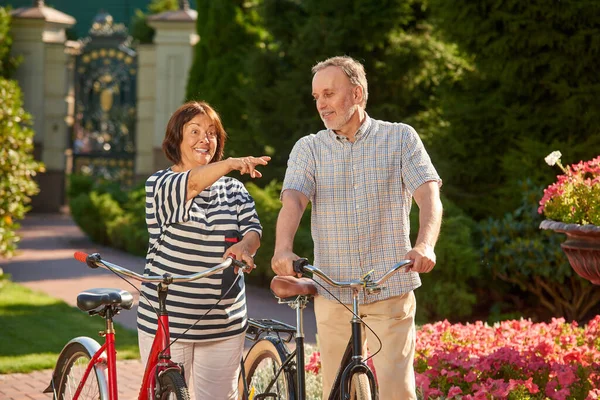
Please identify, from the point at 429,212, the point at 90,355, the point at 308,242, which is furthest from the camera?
the point at 308,242

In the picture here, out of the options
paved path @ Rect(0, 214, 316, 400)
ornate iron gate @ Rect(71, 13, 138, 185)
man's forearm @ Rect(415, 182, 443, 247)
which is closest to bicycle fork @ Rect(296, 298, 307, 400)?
man's forearm @ Rect(415, 182, 443, 247)

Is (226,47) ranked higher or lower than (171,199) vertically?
higher

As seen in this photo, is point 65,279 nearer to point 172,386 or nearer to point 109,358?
point 109,358

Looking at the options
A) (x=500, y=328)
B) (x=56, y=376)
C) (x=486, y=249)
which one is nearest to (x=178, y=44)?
(x=486, y=249)

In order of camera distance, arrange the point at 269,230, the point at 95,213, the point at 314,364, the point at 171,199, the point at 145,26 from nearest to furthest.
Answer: the point at 171,199 → the point at 314,364 → the point at 269,230 → the point at 95,213 → the point at 145,26

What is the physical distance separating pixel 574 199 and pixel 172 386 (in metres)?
2.91

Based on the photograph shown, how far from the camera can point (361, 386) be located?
374cm

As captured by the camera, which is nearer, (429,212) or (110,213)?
(429,212)

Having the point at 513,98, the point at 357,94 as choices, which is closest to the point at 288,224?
the point at 357,94

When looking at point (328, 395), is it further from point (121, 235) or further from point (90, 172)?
point (90, 172)

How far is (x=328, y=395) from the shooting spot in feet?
13.4

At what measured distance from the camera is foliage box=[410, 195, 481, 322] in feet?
28.6

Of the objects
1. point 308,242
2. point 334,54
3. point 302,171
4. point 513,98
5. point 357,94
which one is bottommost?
point 308,242

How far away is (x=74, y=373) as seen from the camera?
4.56m
